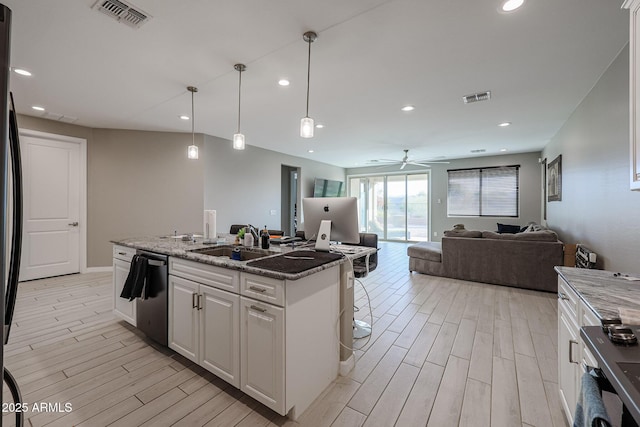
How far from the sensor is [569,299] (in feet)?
4.76

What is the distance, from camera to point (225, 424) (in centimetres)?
157

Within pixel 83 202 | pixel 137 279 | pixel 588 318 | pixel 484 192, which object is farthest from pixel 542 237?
pixel 83 202

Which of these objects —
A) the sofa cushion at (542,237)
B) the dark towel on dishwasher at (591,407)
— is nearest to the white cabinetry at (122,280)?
the dark towel on dishwasher at (591,407)

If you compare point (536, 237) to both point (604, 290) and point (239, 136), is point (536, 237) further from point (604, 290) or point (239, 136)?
point (239, 136)

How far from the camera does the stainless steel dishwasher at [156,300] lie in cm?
220

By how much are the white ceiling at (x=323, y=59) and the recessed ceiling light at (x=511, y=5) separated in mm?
60

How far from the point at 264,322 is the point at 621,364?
1.44 m

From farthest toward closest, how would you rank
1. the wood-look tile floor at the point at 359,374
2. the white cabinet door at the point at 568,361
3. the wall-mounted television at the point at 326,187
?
the wall-mounted television at the point at 326,187 < the wood-look tile floor at the point at 359,374 < the white cabinet door at the point at 568,361

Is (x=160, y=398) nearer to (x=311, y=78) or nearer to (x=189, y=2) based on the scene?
(x=189, y=2)

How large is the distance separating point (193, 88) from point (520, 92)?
12.9ft

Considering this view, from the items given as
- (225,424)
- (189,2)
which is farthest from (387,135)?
(225,424)

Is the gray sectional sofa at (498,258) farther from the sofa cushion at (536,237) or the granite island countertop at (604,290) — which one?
the granite island countertop at (604,290)

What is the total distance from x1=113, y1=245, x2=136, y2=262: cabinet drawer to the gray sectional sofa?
436 centimetres

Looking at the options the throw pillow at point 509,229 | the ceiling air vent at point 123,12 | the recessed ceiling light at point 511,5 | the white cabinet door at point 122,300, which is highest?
the ceiling air vent at point 123,12
